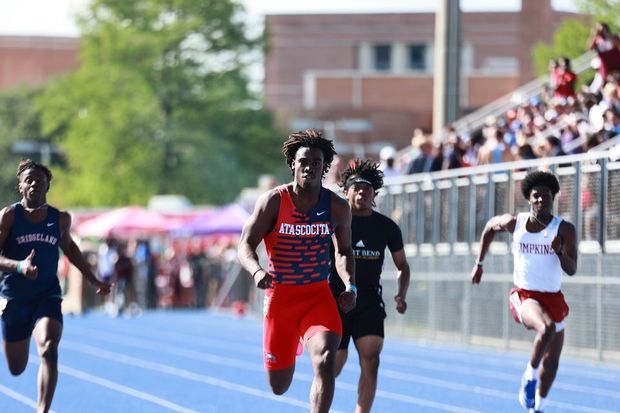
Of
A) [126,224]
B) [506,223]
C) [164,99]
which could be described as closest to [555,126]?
[506,223]

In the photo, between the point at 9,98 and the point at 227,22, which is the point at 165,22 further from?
the point at 9,98

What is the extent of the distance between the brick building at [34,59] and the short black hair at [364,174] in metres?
83.8

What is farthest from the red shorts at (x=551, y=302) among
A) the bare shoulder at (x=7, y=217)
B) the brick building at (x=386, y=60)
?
the brick building at (x=386, y=60)

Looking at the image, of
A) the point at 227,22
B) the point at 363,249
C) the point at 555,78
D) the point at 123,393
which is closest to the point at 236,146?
the point at 227,22

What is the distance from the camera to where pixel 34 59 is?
9544 cm

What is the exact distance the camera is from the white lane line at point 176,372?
16891 millimetres

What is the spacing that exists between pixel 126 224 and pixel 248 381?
27.5 metres

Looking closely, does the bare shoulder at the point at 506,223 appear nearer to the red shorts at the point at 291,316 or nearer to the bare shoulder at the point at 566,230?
the bare shoulder at the point at 566,230

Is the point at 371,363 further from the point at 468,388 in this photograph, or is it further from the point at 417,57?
the point at 417,57

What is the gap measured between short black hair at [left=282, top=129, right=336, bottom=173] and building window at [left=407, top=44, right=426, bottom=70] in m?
76.6

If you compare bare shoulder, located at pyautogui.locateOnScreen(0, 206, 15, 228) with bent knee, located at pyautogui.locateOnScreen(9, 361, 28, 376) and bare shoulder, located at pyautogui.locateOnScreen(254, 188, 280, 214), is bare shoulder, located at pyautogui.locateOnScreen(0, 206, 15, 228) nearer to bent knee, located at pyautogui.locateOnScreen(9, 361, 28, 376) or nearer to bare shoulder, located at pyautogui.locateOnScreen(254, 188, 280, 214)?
bent knee, located at pyautogui.locateOnScreen(9, 361, 28, 376)

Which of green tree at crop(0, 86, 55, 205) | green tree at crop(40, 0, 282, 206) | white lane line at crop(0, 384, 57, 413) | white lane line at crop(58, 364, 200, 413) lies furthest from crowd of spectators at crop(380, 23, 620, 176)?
green tree at crop(0, 86, 55, 205)

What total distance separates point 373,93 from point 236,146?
1096cm

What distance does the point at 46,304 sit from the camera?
1219 cm
